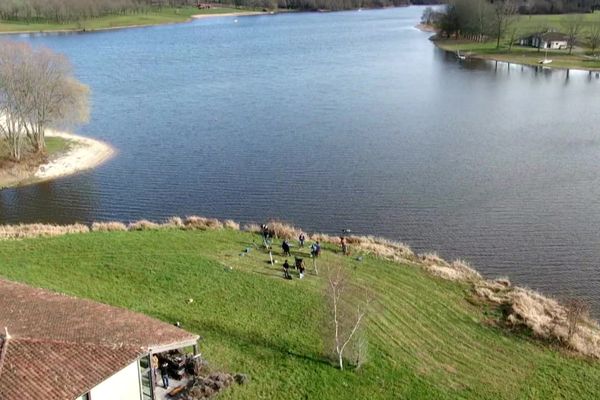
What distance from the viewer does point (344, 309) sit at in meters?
28.2

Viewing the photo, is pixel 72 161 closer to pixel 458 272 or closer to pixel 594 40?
pixel 458 272

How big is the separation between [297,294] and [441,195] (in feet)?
71.9

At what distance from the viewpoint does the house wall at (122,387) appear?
18.4 m

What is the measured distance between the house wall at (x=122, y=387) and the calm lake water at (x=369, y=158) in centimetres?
2317

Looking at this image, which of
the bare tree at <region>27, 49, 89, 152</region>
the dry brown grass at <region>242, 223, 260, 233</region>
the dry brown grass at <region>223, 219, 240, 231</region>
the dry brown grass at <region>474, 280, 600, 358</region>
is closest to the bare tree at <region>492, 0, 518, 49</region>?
the bare tree at <region>27, 49, 89, 152</region>

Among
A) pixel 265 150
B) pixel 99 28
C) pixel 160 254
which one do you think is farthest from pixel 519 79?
pixel 99 28

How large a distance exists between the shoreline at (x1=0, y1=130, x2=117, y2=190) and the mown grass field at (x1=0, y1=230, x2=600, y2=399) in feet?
66.8

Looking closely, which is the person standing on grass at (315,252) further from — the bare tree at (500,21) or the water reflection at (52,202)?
the bare tree at (500,21)

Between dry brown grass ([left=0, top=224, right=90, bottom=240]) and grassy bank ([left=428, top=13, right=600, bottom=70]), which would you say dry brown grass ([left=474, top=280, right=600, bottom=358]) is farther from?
grassy bank ([left=428, top=13, right=600, bottom=70])

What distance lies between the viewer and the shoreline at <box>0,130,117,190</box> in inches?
2163

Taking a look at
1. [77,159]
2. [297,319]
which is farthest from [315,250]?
[77,159]

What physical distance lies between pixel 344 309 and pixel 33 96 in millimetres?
43102

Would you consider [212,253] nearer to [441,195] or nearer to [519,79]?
[441,195]

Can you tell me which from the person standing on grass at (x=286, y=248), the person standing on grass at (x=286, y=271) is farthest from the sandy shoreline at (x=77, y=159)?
the person standing on grass at (x=286, y=271)
